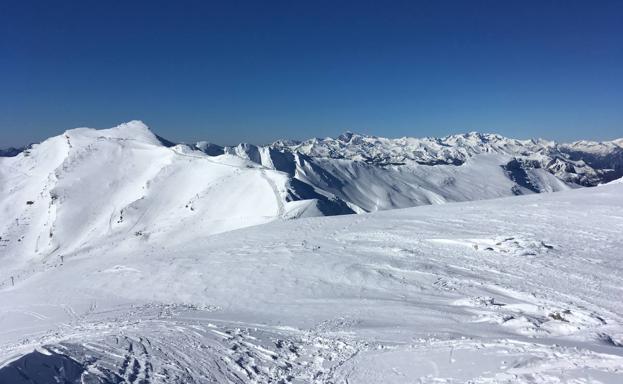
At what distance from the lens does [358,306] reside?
54.9ft

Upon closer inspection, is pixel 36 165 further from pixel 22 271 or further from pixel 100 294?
pixel 100 294

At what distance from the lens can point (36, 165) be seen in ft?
367

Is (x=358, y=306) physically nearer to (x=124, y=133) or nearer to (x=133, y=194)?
(x=133, y=194)

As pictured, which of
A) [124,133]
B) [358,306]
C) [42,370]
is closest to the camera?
[42,370]

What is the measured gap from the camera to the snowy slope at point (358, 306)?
11203 mm

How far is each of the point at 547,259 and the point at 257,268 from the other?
13.5m

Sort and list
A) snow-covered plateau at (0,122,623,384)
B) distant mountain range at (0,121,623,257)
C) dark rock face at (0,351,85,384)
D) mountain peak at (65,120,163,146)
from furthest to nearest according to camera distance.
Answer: mountain peak at (65,120,163,146)
distant mountain range at (0,121,623,257)
snow-covered plateau at (0,122,623,384)
dark rock face at (0,351,85,384)

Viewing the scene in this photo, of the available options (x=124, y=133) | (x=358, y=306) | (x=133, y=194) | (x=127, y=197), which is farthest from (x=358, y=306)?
(x=124, y=133)

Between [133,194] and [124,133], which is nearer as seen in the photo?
[133,194]

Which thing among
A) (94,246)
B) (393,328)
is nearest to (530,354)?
(393,328)

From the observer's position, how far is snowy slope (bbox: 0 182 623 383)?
1120 cm

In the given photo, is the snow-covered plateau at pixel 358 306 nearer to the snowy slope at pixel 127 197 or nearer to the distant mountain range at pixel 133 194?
the distant mountain range at pixel 133 194

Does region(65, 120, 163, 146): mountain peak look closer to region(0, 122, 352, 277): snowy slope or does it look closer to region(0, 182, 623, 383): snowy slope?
region(0, 122, 352, 277): snowy slope

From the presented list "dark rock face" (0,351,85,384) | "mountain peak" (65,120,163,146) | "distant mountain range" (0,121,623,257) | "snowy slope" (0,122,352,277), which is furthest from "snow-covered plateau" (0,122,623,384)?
"mountain peak" (65,120,163,146)
